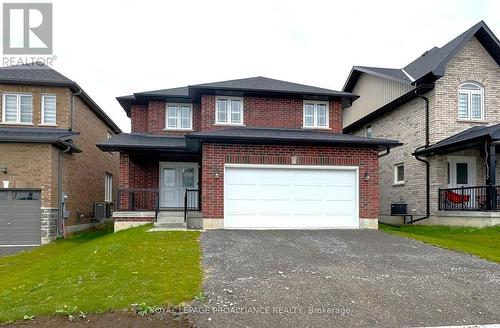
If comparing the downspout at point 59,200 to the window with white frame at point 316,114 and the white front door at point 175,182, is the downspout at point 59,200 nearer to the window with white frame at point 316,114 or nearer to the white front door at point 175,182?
the white front door at point 175,182

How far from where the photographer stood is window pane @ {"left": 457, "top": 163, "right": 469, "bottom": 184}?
15.8m

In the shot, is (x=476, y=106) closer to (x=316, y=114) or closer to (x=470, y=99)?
(x=470, y=99)

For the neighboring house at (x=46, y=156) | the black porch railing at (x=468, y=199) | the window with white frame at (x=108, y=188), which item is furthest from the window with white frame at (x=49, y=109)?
the black porch railing at (x=468, y=199)

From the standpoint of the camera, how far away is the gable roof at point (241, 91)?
1480cm

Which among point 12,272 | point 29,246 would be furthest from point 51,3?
point 12,272

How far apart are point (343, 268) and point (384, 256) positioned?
1.68 metres

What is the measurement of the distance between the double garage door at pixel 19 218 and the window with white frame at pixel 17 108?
13.8 feet

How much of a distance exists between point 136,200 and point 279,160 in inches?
259

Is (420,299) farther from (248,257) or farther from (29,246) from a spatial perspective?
(29,246)

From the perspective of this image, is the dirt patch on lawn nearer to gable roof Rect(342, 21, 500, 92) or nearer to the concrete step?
the concrete step

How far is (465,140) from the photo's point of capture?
44.1ft

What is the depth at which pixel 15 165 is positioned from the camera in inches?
554

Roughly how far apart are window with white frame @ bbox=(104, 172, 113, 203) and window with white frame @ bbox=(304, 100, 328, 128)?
43.4ft

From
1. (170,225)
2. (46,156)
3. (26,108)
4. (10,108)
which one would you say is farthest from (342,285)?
(10,108)
